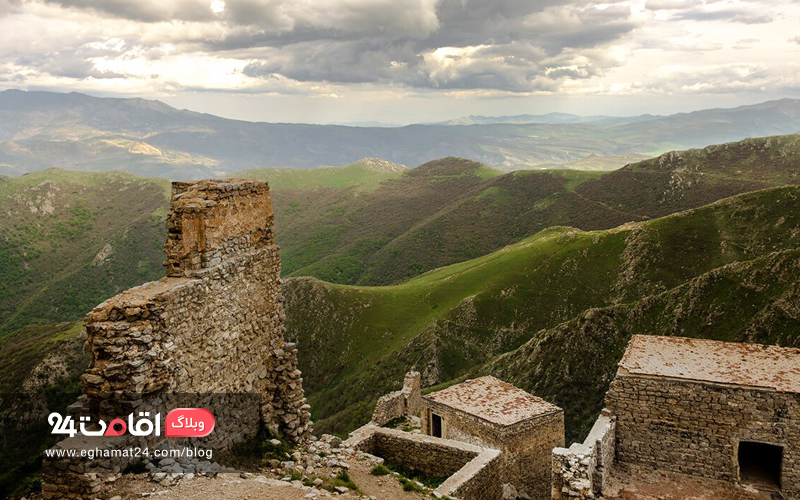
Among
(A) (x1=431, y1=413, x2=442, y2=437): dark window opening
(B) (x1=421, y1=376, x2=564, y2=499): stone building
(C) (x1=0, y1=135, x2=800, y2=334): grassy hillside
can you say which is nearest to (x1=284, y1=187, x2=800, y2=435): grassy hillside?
(A) (x1=431, y1=413, x2=442, y2=437): dark window opening

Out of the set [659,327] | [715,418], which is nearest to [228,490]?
[715,418]

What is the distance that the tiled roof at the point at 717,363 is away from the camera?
1325 cm

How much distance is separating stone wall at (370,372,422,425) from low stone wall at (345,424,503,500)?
683 centimetres

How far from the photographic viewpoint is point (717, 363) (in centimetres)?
1445

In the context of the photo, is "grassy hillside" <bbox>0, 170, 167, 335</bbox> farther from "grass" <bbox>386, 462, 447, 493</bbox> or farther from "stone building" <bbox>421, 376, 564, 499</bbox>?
"grass" <bbox>386, 462, 447, 493</bbox>

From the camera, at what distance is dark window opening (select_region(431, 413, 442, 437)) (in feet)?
71.8

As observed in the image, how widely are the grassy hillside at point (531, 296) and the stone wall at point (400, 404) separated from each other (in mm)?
25414

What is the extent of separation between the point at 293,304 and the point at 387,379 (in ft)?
109

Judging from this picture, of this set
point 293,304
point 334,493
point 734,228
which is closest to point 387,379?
point 293,304

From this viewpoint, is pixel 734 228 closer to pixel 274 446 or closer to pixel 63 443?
pixel 274 446

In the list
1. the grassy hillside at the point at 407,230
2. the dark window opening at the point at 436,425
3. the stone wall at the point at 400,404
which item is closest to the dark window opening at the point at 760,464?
the dark window opening at the point at 436,425

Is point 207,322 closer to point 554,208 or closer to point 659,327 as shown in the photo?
point 659,327

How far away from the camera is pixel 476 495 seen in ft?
49.4

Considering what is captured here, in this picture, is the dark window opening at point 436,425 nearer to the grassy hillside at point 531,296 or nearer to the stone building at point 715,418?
the stone building at point 715,418
